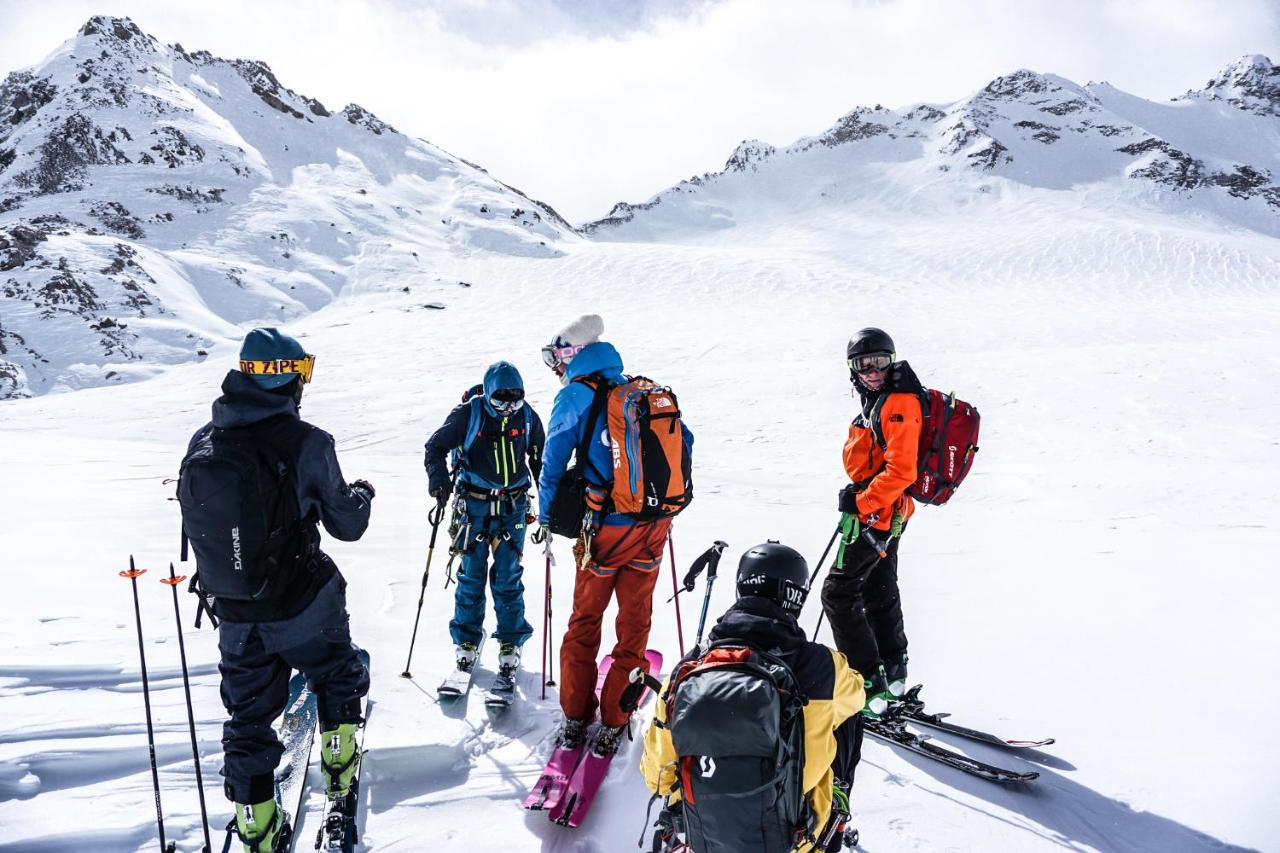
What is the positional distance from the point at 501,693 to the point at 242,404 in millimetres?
2473

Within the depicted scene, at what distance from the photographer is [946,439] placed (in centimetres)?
387

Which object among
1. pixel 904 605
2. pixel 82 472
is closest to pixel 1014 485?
pixel 904 605

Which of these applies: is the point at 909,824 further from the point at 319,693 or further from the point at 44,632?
the point at 44,632

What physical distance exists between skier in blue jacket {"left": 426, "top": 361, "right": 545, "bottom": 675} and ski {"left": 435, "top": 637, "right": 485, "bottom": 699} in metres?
0.05

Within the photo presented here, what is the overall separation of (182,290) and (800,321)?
106 ft

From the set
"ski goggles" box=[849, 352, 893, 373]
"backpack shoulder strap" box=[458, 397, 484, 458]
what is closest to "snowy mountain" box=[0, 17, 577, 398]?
"backpack shoulder strap" box=[458, 397, 484, 458]

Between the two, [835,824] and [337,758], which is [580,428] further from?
[835,824]

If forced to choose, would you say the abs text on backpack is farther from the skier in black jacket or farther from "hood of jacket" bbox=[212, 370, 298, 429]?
"hood of jacket" bbox=[212, 370, 298, 429]

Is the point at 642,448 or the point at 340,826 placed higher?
the point at 642,448

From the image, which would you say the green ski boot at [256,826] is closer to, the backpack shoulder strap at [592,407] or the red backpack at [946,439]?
the backpack shoulder strap at [592,407]

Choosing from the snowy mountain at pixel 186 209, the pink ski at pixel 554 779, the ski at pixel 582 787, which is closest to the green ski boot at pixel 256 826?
the pink ski at pixel 554 779

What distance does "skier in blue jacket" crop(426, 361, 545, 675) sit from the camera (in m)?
4.54

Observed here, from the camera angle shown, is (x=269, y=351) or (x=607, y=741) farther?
(x=607, y=741)

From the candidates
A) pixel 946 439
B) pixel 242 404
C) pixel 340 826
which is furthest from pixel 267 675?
pixel 946 439
